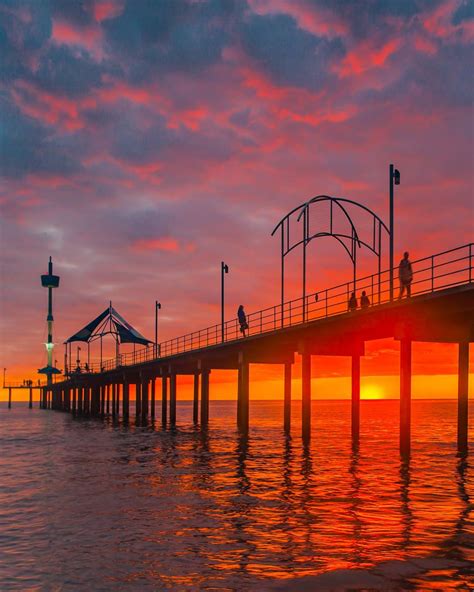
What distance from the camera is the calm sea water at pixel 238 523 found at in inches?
531

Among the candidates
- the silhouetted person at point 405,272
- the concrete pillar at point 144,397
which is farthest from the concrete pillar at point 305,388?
the concrete pillar at point 144,397

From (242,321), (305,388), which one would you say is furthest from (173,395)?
(305,388)

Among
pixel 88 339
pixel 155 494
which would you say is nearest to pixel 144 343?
pixel 88 339

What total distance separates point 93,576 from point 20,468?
69.8 ft

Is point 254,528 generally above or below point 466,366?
below

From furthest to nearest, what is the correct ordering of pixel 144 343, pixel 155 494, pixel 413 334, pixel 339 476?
pixel 144 343 < pixel 413 334 < pixel 339 476 < pixel 155 494

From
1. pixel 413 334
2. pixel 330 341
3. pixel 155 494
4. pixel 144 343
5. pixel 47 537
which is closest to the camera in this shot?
pixel 47 537

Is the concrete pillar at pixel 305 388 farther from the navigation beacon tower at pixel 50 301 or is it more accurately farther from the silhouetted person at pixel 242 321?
the navigation beacon tower at pixel 50 301

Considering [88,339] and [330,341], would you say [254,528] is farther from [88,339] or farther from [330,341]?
[88,339]

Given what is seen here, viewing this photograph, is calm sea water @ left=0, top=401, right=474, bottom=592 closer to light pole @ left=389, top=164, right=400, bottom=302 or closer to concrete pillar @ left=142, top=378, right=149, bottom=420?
light pole @ left=389, top=164, right=400, bottom=302

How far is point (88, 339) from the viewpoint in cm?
8419

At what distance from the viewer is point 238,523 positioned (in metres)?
18.4

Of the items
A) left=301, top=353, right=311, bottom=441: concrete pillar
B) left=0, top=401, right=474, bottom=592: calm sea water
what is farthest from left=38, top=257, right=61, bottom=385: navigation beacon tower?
left=0, top=401, right=474, bottom=592: calm sea water

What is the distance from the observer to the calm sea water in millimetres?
13484
